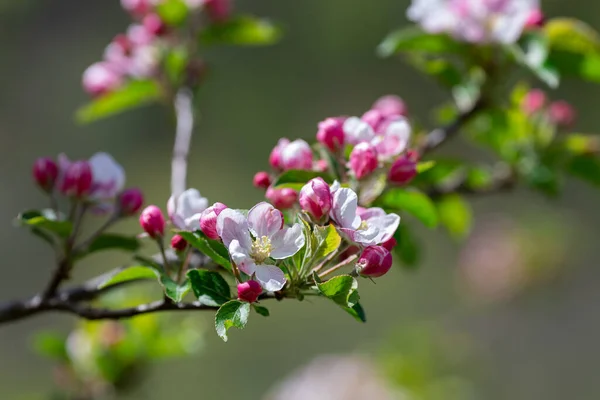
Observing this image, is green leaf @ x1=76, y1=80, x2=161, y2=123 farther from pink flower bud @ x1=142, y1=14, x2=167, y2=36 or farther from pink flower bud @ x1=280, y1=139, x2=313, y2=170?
pink flower bud @ x1=280, y1=139, x2=313, y2=170

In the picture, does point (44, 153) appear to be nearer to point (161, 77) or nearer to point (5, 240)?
point (5, 240)

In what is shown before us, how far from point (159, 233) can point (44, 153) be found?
12.2 ft

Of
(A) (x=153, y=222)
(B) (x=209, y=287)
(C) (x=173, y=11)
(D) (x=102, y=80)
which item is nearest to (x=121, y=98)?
(D) (x=102, y=80)

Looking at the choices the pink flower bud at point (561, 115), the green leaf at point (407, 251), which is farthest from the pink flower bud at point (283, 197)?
the pink flower bud at point (561, 115)

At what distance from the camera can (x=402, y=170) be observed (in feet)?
2.06

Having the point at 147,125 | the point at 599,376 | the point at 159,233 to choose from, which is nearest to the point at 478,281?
the point at 599,376

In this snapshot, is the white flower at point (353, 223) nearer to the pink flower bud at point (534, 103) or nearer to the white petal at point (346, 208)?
the white petal at point (346, 208)

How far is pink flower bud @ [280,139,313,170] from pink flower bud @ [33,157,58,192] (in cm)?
23

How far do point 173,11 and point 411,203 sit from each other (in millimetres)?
530

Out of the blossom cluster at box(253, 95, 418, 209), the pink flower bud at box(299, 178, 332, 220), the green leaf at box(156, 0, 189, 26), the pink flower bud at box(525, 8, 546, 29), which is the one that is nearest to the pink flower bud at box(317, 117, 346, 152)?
the blossom cluster at box(253, 95, 418, 209)

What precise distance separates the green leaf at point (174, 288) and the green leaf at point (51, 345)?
2.01 feet

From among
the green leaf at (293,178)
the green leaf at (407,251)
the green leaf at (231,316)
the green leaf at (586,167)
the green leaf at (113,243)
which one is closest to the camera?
the green leaf at (231,316)

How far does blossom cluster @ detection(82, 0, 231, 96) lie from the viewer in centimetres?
106

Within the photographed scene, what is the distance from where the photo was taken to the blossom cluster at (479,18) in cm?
87
